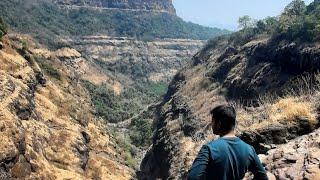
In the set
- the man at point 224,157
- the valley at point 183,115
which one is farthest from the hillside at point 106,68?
the man at point 224,157

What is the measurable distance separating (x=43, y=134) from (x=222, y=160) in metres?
43.1

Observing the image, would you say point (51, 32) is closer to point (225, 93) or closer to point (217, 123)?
point (225, 93)

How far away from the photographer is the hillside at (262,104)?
11102 mm

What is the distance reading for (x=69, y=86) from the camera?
74812 mm

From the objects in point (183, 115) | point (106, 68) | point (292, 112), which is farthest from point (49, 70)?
point (106, 68)

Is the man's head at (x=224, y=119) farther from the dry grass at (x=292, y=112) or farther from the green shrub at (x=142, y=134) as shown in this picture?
the green shrub at (x=142, y=134)

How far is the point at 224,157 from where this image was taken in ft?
16.8

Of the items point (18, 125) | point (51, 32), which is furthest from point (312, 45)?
point (51, 32)

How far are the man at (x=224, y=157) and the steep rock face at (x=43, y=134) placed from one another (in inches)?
1254

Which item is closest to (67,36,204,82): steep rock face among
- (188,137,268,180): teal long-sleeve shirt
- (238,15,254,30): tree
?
(238,15,254,30): tree

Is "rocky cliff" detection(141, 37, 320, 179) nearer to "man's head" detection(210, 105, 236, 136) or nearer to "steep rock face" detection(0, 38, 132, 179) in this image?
"man's head" detection(210, 105, 236, 136)

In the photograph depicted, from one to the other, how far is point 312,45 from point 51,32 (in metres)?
133

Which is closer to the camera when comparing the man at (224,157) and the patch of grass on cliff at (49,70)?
the man at (224,157)

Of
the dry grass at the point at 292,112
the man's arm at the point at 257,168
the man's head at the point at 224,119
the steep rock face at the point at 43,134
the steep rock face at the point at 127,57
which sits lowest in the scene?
the steep rock face at the point at 127,57
